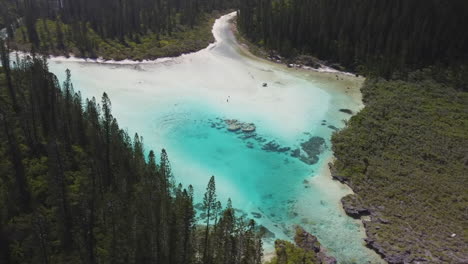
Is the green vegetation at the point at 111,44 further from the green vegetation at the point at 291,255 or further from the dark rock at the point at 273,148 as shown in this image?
the green vegetation at the point at 291,255

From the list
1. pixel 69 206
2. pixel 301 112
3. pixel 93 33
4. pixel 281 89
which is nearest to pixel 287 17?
pixel 281 89

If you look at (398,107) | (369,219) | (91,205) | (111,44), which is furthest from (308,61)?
(91,205)

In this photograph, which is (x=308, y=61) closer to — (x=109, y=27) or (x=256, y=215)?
(x=109, y=27)

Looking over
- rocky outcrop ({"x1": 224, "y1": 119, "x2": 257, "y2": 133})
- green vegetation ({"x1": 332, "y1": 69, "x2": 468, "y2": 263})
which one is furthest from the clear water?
green vegetation ({"x1": 332, "y1": 69, "x2": 468, "y2": 263})

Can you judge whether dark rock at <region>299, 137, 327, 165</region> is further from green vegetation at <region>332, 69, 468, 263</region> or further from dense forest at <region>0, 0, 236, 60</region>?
dense forest at <region>0, 0, 236, 60</region>

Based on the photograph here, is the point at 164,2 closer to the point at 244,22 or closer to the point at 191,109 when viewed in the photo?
the point at 244,22
